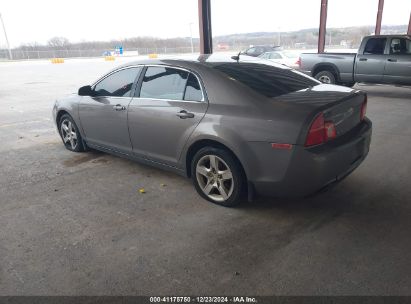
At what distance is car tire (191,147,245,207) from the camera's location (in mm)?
3338

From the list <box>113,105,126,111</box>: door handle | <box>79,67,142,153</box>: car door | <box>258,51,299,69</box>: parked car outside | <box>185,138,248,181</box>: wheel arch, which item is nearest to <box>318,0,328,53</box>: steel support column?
<box>258,51,299,69</box>: parked car outside

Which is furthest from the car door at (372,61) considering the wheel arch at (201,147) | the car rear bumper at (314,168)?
the wheel arch at (201,147)

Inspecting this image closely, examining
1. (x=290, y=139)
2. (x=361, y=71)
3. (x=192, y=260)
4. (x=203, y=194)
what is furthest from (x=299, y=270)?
(x=361, y=71)

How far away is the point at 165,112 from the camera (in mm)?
3770

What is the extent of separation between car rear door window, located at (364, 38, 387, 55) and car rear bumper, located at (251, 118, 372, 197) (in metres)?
8.00

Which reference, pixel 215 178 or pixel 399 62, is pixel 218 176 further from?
pixel 399 62

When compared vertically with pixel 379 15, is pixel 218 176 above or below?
below

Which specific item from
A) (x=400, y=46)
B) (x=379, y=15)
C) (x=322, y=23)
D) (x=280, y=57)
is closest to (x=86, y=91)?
(x=400, y=46)

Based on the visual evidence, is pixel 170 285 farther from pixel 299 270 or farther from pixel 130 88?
pixel 130 88

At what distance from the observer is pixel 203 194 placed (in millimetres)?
3721

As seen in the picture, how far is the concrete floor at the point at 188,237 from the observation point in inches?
98.0

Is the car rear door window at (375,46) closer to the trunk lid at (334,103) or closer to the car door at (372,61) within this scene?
the car door at (372,61)

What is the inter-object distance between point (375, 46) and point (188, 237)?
31.0ft

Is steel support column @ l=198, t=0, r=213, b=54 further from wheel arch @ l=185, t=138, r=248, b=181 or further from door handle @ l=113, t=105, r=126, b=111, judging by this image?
wheel arch @ l=185, t=138, r=248, b=181
